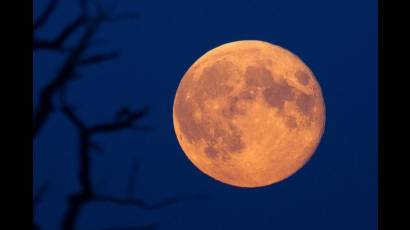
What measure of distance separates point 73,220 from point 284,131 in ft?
9.94

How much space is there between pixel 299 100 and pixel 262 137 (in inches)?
23.1

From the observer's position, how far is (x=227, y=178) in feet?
19.5

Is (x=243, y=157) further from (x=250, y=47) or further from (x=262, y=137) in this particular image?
(x=250, y=47)

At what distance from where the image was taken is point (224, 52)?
5.91m

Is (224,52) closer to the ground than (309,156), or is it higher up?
higher up

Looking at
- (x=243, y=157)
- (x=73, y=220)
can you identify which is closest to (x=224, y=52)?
(x=243, y=157)

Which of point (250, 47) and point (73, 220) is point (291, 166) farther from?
point (73, 220)
